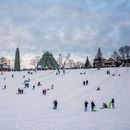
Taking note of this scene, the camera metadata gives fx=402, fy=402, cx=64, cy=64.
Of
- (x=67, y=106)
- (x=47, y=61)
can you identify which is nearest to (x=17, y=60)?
(x=47, y=61)

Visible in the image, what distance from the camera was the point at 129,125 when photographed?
83.7ft

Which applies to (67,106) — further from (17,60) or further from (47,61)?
(17,60)

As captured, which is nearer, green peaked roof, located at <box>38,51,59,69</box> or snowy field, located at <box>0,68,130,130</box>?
snowy field, located at <box>0,68,130,130</box>

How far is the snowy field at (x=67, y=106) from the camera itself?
26486mm

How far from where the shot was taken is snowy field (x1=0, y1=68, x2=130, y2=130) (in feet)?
86.9

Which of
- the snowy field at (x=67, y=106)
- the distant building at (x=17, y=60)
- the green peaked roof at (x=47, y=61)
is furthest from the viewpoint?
the distant building at (x=17, y=60)

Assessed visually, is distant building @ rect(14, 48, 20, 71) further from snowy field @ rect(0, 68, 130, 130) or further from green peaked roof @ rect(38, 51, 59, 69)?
snowy field @ rect(0, 68, 130, 130)

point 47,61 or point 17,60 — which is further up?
point 17,60

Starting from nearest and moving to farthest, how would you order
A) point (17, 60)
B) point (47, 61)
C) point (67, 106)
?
point (67, 106) < point (47, 61) < point (17, 60)

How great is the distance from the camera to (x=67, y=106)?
3862 cm

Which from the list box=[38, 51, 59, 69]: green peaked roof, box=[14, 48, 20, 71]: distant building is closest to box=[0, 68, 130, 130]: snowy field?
box=[38, 51, 59, 69]: green peaked roof

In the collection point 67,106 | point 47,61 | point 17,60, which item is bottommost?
point 67,106

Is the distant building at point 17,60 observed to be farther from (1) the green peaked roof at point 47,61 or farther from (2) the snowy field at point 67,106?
(2) the snowy field at point 67,106

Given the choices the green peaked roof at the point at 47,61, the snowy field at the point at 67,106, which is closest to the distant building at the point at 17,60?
the green peaked roof at the point at 47,61
